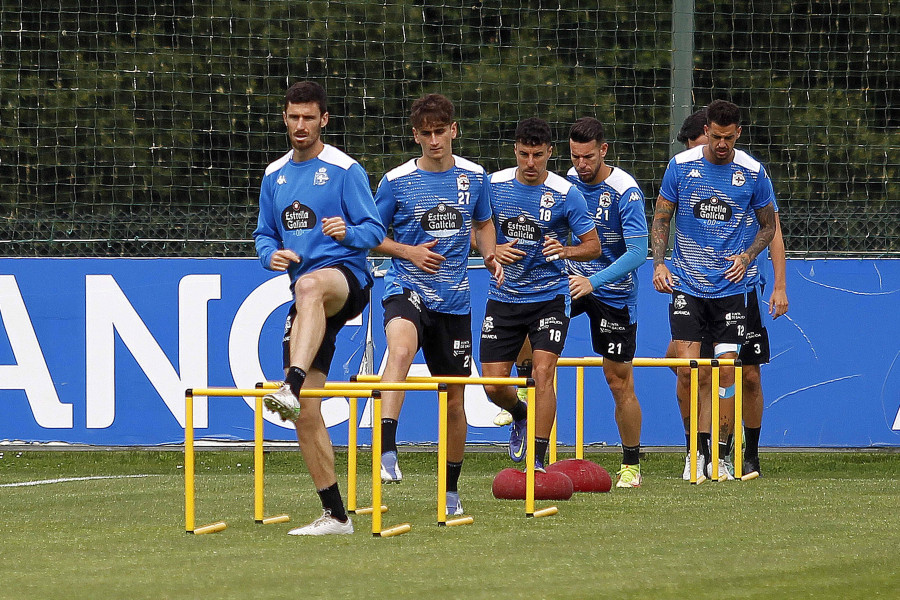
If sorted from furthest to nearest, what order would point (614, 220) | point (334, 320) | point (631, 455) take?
point (631, 455) < point (614, 220) < point (334, 320)

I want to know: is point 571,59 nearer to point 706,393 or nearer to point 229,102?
point 229,102

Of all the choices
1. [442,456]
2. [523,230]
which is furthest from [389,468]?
[523,230]

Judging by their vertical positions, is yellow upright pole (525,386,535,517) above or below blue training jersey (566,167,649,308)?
below

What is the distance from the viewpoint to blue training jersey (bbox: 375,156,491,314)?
7.16 metres

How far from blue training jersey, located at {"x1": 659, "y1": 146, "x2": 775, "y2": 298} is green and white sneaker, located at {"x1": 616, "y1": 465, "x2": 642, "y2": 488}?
1.13m

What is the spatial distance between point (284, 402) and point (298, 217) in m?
0.94

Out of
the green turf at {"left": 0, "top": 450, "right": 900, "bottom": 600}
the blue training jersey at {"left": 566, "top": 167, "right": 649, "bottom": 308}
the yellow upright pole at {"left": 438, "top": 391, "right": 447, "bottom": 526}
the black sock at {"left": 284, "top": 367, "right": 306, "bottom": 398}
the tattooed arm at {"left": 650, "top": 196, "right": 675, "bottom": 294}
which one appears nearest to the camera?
the green turf at {"left": 0, "top": 450, "right": 900, "bottom": 600}

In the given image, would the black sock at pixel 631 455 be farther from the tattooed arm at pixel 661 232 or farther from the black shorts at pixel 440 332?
the black shorts at pixel 440 332

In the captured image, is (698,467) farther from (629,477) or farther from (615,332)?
(615,332)

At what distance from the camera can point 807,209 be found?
1118 cm

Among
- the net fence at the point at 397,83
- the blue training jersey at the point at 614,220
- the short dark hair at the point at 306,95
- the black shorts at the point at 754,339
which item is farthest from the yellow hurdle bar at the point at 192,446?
the net fence at the point at 397,83

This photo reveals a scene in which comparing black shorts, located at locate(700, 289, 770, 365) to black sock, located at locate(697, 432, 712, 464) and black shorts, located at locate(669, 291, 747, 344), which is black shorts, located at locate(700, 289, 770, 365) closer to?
black shorts, located at locate(669, 291, 747, 344)

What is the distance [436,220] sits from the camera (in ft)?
23.8

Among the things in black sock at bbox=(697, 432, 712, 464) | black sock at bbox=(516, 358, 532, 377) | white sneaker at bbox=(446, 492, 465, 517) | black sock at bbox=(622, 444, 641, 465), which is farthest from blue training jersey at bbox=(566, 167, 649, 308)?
white sneaker at bbox=(446, 492, 465, 517)
